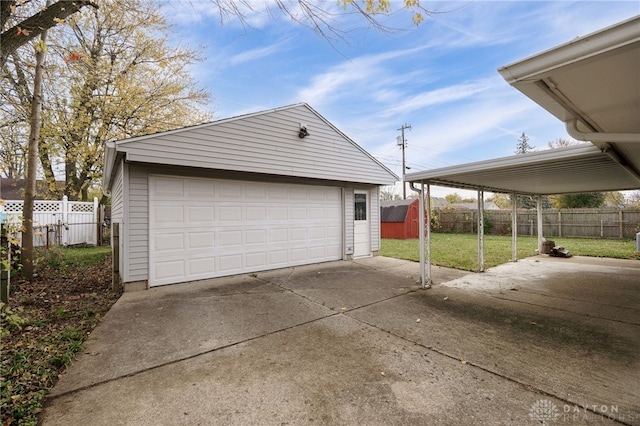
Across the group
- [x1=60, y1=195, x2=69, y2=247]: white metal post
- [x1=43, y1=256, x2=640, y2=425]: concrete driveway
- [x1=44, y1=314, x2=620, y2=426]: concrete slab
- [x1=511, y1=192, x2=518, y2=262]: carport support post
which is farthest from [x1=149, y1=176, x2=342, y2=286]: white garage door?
[x1=60, y1=195, x2=69, y2=247]: white metal post

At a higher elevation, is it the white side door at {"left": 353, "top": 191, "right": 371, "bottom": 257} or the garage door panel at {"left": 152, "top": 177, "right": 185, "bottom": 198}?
the garage door panel at {"left": 152, "top": 177, "right": 185, "bottom": 198}

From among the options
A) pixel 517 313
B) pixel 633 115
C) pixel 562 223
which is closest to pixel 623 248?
pixel 562 223

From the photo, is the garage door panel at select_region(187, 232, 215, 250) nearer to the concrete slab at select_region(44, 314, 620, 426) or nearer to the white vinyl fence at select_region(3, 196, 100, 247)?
the concrete slab at select_region(44, 314, 620, 426)

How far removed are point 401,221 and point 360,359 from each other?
44.1 feet

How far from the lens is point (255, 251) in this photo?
7012 millimetres

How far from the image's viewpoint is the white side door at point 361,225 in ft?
29.5

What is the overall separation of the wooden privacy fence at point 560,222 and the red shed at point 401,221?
369 cm

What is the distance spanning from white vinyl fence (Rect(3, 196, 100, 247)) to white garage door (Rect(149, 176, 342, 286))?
25.5ft

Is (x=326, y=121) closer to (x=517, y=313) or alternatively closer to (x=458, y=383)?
(x=517, y=313)

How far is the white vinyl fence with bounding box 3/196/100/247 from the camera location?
10656 millimetres

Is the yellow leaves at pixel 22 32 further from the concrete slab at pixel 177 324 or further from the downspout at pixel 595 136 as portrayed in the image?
the downspout at pixel 595 136

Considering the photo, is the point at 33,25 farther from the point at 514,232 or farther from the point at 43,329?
the point at 514,232

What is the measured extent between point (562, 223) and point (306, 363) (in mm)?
17637

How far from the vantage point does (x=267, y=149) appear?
22.4ft
